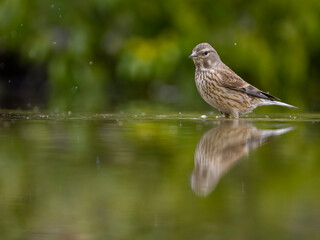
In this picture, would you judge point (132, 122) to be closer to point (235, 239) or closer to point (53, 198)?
point (53, 198)

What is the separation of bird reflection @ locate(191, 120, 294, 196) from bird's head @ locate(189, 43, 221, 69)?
1195 millimetres

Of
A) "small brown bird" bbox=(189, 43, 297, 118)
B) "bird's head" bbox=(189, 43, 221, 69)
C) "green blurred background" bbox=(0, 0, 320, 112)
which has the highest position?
"green blurred background" bbox=(0, 0, 320, 112)

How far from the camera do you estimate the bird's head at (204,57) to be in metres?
8.70

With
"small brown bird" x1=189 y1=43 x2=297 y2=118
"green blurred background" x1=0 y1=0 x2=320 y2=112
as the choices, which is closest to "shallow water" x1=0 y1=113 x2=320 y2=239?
"small brown bird" x1=189 y1=43 x2=297 y2=118

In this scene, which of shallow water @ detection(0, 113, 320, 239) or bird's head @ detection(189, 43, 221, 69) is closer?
shallow water @ detection(0, 113, 320, 239)

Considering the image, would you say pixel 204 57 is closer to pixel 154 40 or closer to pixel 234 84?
pixel 234 84

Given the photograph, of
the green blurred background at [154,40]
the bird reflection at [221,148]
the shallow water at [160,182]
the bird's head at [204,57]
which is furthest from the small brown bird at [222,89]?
the green blurred background at [154,40]

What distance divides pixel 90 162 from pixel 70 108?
5.16m

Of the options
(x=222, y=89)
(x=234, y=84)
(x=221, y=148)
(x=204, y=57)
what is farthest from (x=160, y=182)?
(x=204, y=57)

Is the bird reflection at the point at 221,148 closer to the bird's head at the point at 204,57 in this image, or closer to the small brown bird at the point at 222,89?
the small brown bird at the point at 222,89

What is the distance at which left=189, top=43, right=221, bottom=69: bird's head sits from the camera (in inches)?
342

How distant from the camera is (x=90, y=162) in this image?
5.13 meters

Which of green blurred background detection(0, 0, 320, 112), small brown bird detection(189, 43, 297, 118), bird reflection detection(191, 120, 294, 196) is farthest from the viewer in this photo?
green blurred background detection(0, 0, 320, 112)

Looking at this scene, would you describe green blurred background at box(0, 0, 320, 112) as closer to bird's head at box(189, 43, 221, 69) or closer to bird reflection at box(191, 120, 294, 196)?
bird's head at box(189, 43, 221, 69)
